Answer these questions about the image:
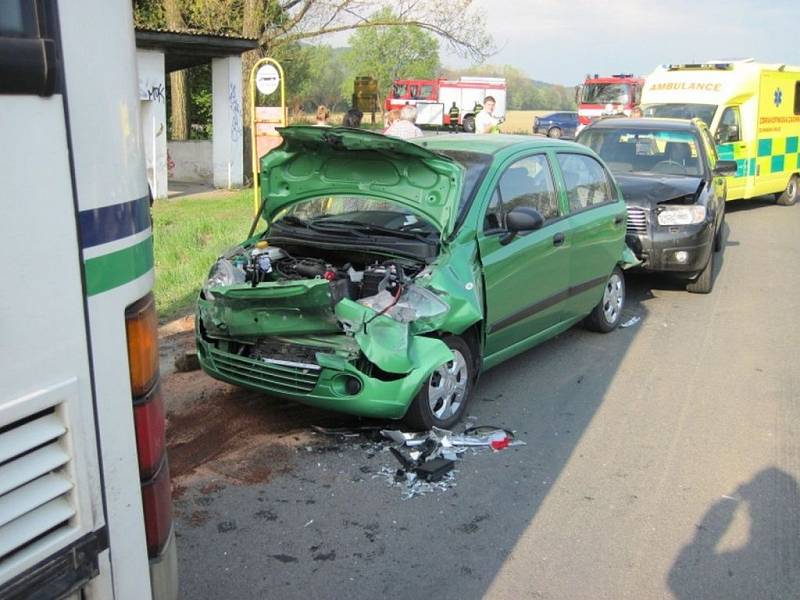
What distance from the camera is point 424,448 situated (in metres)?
4.90

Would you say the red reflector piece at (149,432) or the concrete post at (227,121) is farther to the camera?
the concrete post at (227,121)

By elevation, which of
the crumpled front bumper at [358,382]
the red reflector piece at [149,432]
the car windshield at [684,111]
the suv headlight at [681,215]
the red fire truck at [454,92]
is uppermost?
the red fire truck at [454,92]

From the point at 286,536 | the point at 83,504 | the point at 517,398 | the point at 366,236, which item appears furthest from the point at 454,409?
the point at 83,504

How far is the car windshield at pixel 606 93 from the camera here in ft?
105

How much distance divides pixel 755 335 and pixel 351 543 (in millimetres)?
5210

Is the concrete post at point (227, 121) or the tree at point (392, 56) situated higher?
the tree at point (392, 56)

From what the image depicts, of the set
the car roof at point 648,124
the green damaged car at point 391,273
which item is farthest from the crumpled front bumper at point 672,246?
the green damaged car at point 391,273

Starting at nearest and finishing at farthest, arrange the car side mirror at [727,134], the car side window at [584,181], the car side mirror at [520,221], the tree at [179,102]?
1. the car side mirror at [520,221]
2. the car side window at [584,181]
3. the car side mirror at [727,134]
4. the tree at [179,102]

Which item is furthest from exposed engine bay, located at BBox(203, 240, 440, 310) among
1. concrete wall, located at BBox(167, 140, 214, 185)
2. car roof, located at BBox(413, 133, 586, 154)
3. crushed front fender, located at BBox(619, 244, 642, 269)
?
concrete wall, located at BBox(167, 140, 214, 185)

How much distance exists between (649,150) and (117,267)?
31.4 feet

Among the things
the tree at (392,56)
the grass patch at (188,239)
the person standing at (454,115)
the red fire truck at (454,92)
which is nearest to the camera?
the grass patch at (188,239)

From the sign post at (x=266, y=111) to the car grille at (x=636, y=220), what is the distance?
529 cm

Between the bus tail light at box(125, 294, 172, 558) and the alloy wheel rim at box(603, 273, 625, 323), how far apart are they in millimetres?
5899

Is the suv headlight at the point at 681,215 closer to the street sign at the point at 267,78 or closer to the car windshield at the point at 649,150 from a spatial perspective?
the car windshield at the point at 649,150
